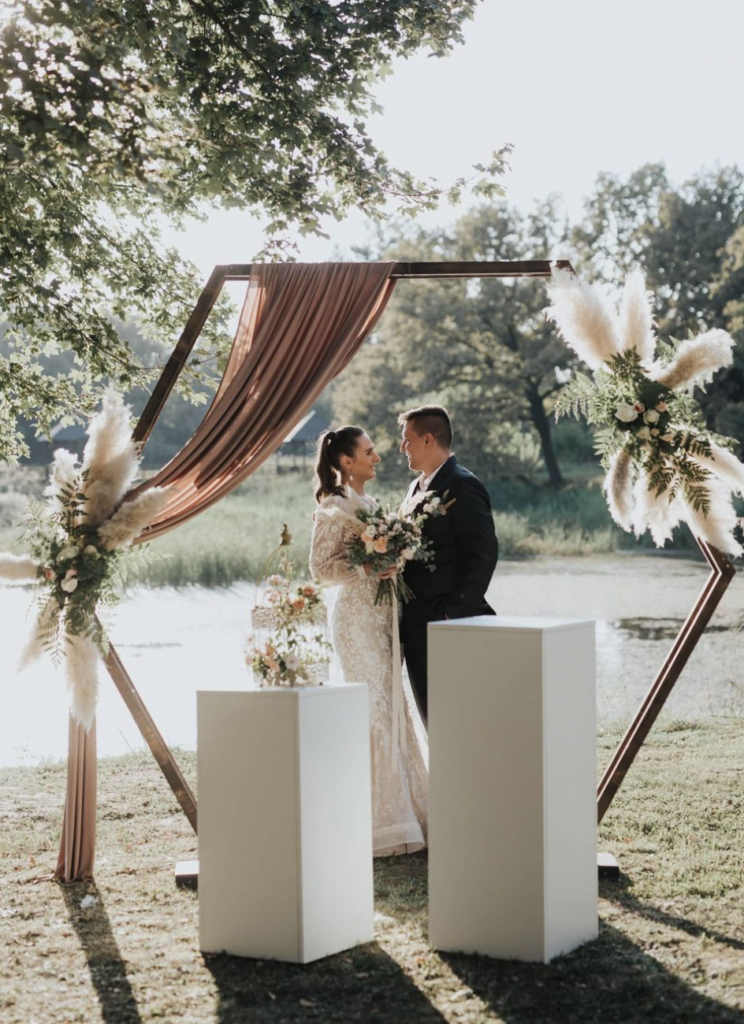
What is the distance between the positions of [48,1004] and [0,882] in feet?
5.30

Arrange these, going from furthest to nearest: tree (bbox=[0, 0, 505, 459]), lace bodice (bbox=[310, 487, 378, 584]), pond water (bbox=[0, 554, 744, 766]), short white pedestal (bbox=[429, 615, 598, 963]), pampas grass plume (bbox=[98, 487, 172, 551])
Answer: pond water (bbox=[0, 554, 744, 766]), tree (bbox=[0, 0, 505, 459]), lace bodice (bbox=[310, 487, 378, 584]), pampas grass plume (bbox=[98, 487, 172, 551]), short white pedestal (bbox=[429, 615, 598, 963])

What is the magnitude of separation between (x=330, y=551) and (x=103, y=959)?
1897 mm

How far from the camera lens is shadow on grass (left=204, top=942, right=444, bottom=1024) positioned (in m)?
3.61

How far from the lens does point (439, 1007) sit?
12.0 ft

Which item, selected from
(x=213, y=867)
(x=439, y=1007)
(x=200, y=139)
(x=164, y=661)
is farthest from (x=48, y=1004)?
(x=164, y=661)

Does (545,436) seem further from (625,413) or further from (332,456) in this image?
(625,413)

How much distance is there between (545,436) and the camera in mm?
24594

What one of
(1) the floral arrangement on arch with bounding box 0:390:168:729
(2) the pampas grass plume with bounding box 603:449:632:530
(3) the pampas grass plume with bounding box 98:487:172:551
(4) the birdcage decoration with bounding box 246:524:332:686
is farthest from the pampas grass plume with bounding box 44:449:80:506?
(2) the pampas grass plume with bounding box 603:449:632:530

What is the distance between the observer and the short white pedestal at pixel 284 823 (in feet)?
13.3

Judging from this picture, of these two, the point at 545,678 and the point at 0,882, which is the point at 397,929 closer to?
the point at 545,678

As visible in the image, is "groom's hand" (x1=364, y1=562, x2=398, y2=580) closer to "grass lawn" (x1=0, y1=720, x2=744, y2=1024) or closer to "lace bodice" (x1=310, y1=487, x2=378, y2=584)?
"lace bodice" (x1=310, y1=487, x2=378, y2=584)

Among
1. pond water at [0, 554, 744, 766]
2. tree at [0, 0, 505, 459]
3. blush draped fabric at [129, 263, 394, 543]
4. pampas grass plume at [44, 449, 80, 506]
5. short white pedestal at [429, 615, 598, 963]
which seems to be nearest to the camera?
short white pedestal at [429, 615, 598, 963]

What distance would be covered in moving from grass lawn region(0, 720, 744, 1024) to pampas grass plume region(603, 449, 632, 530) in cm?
147

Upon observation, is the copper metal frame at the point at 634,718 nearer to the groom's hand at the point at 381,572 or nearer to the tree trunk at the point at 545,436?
the groom's hand at the point at 381,572
